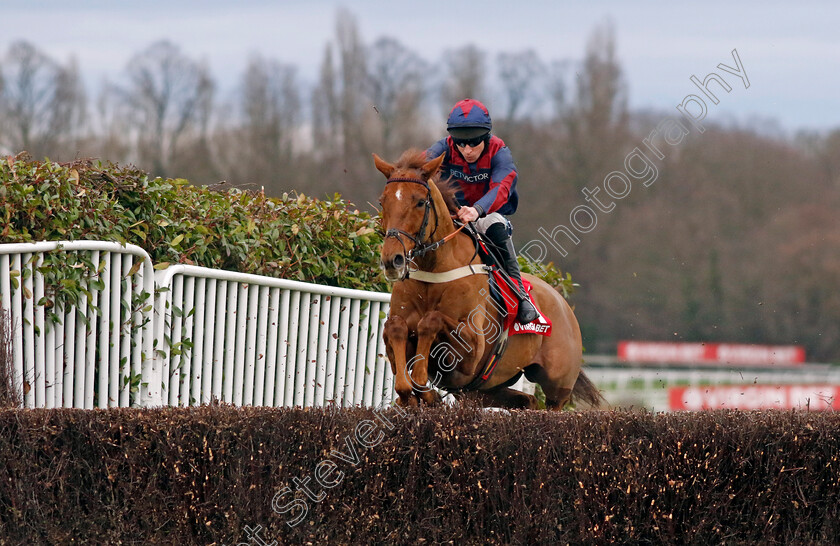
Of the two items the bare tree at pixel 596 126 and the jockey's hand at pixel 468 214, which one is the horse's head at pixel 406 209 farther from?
the bare tree at pixel 596 126

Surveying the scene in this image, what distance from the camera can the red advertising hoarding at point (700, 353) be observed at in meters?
Result: 33.6

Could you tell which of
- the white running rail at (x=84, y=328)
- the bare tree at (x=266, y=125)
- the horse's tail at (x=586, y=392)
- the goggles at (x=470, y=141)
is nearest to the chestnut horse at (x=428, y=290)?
the goggles at (x=470, y=141)

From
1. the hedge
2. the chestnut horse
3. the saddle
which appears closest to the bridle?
the chestnut horse

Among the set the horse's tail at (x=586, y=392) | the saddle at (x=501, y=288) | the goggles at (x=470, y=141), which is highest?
the goggles at (x=470, y=141)

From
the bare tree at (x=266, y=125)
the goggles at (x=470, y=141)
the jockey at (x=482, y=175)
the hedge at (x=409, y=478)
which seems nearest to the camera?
the hedge at (x=409, y=478)

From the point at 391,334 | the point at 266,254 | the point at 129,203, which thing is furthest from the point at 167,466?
the point at 266,254

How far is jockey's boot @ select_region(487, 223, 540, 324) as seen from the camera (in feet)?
22.6

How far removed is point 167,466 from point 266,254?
11.0 feet

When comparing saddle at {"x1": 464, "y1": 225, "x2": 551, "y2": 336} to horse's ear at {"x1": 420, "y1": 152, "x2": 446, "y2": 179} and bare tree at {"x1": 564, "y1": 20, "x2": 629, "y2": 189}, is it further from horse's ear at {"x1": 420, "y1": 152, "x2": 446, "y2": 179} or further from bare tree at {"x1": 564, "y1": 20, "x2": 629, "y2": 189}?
bare tree at {"x1": 564, "y1": 20, "x2": 629, "y2": 189}

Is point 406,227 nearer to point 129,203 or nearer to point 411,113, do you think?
point 129,203

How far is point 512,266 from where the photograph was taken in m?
7.01

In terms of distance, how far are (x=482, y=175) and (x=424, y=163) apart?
728 millimetres

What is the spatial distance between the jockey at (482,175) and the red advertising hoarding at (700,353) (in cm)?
2722

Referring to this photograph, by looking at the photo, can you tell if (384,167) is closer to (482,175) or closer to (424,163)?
(424,163)
